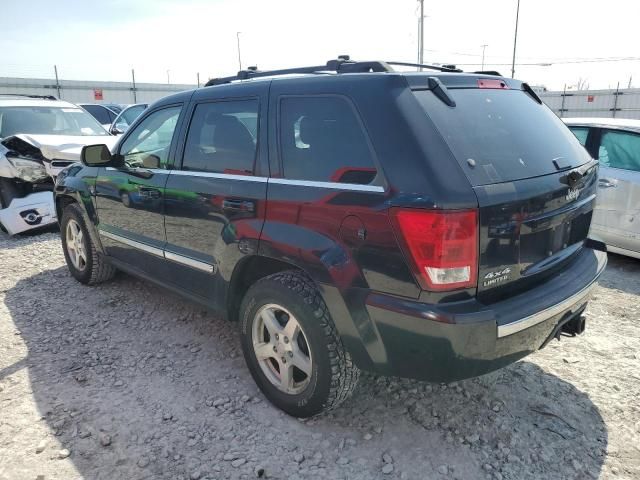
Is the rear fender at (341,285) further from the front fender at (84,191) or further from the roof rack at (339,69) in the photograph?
the front fender at (84,191)

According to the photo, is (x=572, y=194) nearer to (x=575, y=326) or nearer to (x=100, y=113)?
(x=575, y=326)

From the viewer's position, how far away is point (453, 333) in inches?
83.3

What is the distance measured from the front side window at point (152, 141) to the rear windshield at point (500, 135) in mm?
2023

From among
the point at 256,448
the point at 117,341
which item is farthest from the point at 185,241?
the point at 256,448

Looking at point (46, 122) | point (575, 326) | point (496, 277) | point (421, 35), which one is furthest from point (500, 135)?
point (421, 35)

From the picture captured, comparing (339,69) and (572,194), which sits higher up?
(339,69)

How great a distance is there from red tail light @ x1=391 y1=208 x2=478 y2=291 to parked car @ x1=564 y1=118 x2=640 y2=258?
366 centimetres

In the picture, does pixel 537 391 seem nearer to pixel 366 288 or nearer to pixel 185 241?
pixel 366 288

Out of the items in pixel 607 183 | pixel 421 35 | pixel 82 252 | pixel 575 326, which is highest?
pixel 421 35

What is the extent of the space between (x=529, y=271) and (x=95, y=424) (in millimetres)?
2494

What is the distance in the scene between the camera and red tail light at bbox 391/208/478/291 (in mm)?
2094

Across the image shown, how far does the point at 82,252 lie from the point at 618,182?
5542 mm

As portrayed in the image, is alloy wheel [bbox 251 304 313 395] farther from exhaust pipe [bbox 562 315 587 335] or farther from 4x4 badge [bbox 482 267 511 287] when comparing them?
exhaust pipe [bbox 562 315 587 335]

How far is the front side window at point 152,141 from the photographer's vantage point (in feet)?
11.8
